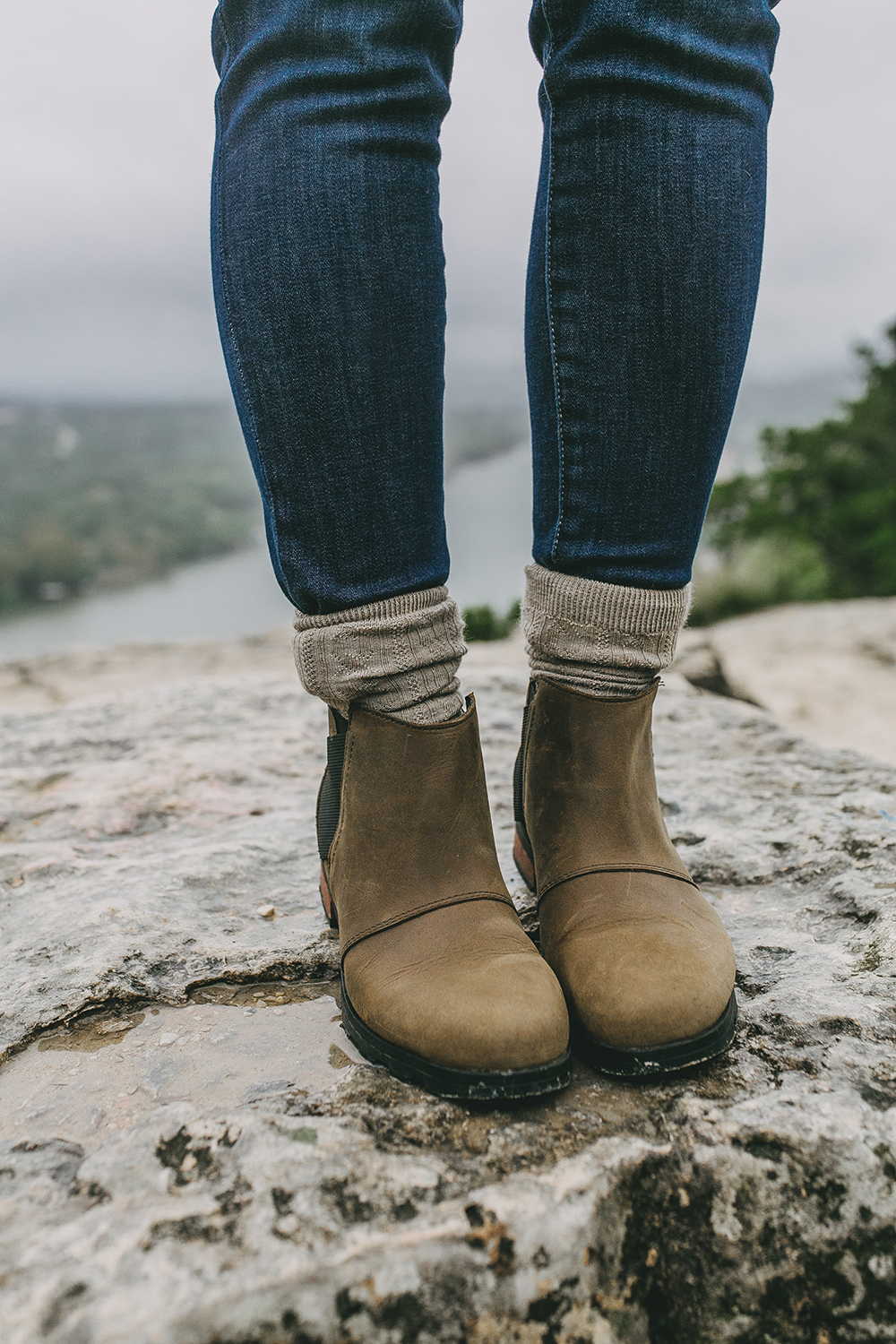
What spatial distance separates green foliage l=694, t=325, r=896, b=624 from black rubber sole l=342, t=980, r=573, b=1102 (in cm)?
929

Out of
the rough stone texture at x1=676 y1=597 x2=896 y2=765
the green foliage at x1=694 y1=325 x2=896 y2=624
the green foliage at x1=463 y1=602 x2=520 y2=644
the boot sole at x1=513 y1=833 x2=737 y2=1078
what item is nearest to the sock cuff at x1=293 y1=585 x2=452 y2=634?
the boot sole at x1=513 y1=833 x2=737 y2=1078

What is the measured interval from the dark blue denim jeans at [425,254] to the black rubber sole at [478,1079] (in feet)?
1.31

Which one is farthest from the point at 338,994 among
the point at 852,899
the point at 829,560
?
the point at 829,560

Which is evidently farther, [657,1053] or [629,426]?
[629,426]

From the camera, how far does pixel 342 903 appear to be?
→ 2.74 feet

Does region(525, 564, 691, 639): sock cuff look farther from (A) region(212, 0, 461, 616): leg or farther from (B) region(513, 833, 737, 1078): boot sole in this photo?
(B) region(513, 833, 737, 1078): boot sole

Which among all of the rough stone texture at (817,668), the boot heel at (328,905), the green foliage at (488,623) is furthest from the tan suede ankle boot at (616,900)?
the green foliage at (488,623)

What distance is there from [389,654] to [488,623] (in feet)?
22.2

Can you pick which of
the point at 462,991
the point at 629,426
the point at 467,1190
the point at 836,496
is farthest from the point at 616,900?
the point at 836,496

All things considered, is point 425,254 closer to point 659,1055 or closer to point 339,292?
point 339,292

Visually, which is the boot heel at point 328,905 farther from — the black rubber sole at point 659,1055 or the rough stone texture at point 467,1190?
the black rubber sole at point 659,1055

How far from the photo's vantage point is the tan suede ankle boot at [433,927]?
2.17 ft

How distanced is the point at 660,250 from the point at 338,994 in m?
0.77

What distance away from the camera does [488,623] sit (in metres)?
7.55
